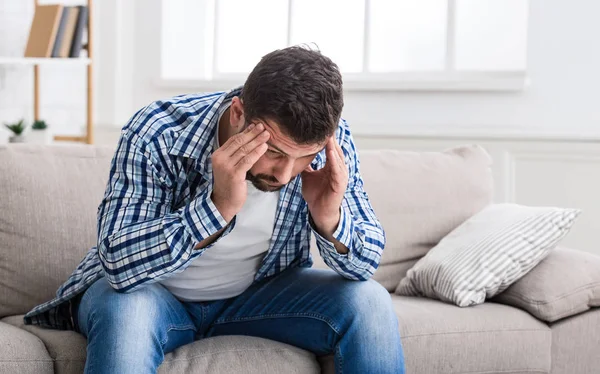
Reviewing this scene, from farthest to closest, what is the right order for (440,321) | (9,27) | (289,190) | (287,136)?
(9,27)
(440,321)
(289,190)
(287,136)

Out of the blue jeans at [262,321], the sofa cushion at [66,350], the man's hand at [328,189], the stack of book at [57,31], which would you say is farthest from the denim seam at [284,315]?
the stack of book at [57,31]

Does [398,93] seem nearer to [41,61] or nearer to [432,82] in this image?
[432,82]

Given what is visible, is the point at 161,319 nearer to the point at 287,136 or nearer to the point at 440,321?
the point at 287,136

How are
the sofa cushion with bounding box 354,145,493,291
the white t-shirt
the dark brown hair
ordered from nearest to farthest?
the dark brown hair
the white t-shirt
the sofa cushion with bounding box 354,145,493,291

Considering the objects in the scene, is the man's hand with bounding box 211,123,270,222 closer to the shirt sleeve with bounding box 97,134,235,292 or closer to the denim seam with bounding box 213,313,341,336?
the shirt sleeve with bounding box 97,134,235,292

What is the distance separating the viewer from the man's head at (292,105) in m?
1.57

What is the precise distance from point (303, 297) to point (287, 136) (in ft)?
1.45

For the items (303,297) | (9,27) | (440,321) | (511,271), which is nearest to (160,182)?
(303,297)

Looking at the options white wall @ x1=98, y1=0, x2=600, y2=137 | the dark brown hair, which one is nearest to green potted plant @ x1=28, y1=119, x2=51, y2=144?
white wall @ x1=98, y1=0, x2=600, y2=137

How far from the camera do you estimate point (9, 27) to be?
4.23 m

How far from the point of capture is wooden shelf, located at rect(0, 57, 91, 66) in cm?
393

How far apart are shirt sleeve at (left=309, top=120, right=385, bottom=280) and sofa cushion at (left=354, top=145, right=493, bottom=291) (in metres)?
0.56

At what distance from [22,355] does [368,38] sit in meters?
2.65

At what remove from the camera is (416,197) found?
2557mm
